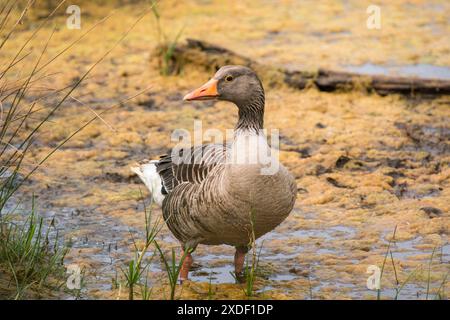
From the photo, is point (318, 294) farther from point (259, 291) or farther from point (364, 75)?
point (364, 75)

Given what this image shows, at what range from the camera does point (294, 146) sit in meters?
8.84

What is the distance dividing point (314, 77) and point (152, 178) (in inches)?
147

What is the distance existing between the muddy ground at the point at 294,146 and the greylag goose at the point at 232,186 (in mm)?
398

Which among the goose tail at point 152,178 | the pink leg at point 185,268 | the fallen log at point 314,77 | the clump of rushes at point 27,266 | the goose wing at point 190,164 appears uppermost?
the fallen log at point 314,77

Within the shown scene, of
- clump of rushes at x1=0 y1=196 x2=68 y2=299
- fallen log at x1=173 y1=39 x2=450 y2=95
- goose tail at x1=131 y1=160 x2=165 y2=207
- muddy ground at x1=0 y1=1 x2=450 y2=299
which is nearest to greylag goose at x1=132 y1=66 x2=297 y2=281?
goose tail at x1=131 y1=160 x2=165 y2=207

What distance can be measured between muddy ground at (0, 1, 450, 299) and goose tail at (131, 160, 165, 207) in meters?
0.43

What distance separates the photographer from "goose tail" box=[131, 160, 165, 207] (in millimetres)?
6680

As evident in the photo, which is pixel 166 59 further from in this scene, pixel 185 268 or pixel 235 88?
pixel 185 268

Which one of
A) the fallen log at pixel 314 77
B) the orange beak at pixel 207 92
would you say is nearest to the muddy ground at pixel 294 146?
the fallen log at pixel 314 77

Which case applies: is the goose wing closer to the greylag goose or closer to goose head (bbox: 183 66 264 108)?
the greylag goose

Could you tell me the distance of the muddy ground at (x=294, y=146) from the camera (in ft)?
21.1

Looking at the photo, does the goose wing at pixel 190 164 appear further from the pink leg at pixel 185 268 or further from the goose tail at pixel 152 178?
the pink leg at pixel 185 268

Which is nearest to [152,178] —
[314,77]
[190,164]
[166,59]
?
→ [190,164]

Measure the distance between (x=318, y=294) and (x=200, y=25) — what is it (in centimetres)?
730
